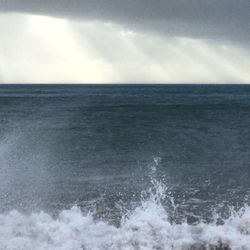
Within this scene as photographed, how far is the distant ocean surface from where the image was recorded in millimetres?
18547

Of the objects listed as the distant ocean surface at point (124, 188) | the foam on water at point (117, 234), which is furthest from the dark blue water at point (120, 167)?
the foam on water at point (117, 234)

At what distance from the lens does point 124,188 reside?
29.9 metres

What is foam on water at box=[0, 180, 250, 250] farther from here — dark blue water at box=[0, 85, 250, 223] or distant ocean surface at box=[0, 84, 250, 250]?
dark blue water at box=[0, 85, 250, 223]

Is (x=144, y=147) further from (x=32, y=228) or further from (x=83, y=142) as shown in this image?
(x=32, y=228)

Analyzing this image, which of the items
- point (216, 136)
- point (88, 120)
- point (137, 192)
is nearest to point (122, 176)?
point (137, 192)

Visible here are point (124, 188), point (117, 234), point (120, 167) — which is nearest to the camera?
point (117, 234)

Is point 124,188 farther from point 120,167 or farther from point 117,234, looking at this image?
point 117,234

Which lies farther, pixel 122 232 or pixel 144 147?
pixel 144 147

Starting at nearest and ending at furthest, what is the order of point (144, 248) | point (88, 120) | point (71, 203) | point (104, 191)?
1. point (144, 248)
2. point (71, 203)
3. point (104, 191)
4. point (88, 120)

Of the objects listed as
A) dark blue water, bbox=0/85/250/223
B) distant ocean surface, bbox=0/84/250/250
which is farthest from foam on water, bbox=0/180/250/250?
dark blue water, bbox=0/85/250/223

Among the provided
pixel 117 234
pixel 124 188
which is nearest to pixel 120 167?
pixel 124 188

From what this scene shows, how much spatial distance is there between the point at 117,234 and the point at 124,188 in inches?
436

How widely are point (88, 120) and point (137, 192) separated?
166ft

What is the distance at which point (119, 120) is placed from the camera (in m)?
81.8
